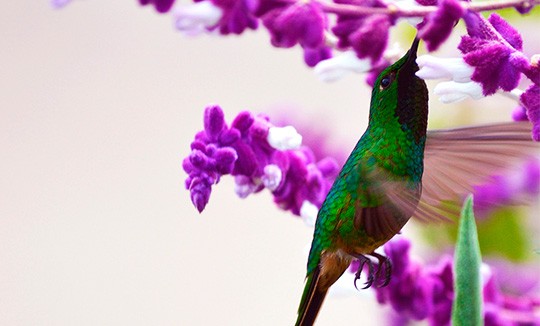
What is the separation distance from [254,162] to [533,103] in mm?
142

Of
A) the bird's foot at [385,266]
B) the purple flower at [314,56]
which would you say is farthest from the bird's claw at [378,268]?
the purple flower at [314,56]

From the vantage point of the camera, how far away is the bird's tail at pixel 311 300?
0.42m

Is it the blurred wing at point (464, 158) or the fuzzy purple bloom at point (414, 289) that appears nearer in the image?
the blurred wing at point (464, 158)

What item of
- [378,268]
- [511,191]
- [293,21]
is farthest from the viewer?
[511,191]

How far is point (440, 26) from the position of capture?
1.17 ft

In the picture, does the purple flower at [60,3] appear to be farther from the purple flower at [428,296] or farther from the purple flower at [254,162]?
the purple flower at [428,296]

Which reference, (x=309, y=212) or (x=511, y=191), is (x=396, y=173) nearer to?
(x=309, y=212)

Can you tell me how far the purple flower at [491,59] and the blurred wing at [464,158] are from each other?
19 mm

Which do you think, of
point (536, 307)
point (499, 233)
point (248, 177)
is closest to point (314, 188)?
point (248, 177)

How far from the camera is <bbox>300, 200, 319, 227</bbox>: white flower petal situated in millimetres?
484

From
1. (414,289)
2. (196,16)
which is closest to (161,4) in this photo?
(196,16)

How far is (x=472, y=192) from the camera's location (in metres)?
0.42

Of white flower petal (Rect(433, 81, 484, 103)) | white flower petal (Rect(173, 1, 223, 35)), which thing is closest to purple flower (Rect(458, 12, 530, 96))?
white flower petal (Rect(433, 81, 484, 103))

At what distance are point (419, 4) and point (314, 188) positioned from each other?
0.13 metres
